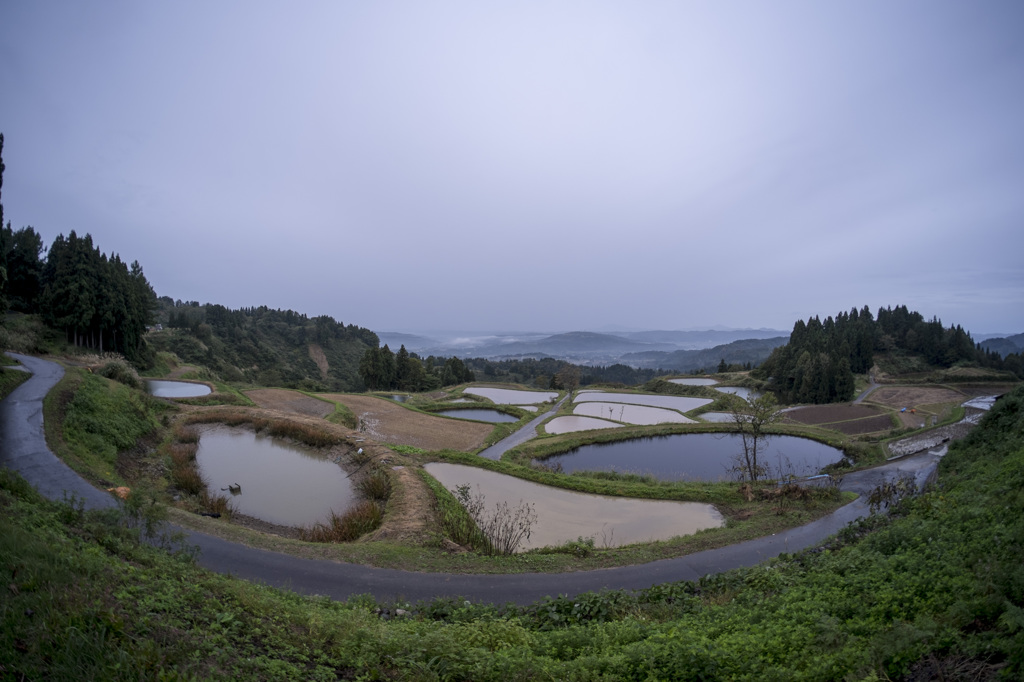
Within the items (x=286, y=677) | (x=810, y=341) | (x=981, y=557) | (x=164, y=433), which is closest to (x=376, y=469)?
(x=164, y=433)

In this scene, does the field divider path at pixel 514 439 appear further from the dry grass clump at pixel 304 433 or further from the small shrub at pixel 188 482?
the small shrub at pixel 188 482

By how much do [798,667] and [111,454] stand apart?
19.8 metres

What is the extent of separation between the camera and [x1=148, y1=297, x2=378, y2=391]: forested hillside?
51094mm

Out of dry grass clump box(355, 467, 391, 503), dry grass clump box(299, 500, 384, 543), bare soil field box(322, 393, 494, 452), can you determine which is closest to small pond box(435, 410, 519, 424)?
bare soil field box(322, 393, 494, 452)

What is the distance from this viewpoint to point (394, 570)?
9.11 m

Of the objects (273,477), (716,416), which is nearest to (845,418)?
(716,416)

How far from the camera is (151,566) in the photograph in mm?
5504

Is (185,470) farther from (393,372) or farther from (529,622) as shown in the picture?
(393,372)

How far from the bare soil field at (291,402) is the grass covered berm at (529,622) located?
904 inches

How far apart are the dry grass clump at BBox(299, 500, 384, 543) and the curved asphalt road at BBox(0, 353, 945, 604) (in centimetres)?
219

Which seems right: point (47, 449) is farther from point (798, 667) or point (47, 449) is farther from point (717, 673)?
point (798, 667)

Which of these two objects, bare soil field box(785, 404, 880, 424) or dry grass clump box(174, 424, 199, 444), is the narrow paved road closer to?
bare soil field box(785, 404, 880, 424)

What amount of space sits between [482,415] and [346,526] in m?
22.0

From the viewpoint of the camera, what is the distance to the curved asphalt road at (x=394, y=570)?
327 inches
